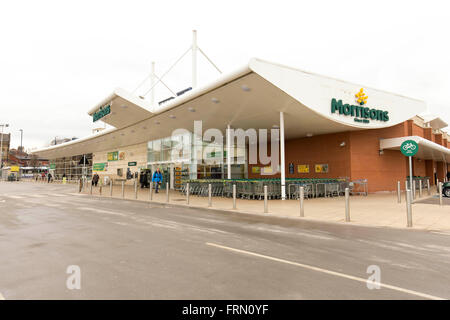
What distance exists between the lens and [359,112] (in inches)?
682

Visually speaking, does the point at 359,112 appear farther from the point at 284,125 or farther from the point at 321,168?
the point at 321,168

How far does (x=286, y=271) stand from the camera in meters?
3.94

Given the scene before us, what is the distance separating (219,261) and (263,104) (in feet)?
39.7

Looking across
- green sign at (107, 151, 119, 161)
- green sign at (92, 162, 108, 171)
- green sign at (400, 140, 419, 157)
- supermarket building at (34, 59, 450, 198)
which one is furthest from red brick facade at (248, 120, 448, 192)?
green sign at (92, 162, 108, 171)

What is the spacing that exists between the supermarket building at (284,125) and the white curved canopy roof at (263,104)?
5cm

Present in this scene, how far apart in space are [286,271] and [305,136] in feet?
69.0

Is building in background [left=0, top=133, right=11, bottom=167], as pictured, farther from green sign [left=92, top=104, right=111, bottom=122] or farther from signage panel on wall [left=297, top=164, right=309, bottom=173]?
signage panel on wall [left=297, top=164, right=309, bottom=173]

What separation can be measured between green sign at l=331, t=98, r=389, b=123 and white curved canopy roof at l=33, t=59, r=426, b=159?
0.27 m

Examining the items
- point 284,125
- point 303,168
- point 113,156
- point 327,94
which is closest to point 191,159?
point 284,125

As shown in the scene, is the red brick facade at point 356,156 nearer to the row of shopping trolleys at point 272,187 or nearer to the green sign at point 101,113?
the row of shopping trolleys at point 272,187

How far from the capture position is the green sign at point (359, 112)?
624 inches

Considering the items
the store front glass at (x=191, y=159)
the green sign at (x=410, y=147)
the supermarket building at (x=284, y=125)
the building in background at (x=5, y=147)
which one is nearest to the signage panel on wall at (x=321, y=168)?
the supermarket building at (x=284, y=125)
